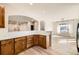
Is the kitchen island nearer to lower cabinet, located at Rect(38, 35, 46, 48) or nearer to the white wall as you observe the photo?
lower cabinet, located at Rect(38, 35, 46, 48)

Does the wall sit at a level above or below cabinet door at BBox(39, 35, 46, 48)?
above

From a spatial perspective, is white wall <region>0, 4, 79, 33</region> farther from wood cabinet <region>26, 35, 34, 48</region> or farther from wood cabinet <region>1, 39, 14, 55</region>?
wood cabinet <region>26, 35, 34, 48</region>

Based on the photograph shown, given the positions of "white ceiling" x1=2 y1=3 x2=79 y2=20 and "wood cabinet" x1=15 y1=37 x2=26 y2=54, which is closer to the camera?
"white ceiling" x1=2 y1=3 x2=79 y2=20

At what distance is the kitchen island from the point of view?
2.46m

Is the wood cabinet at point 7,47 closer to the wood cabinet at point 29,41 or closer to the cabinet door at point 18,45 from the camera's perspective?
the cabinet door at point 18,45

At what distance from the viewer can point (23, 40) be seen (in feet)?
8.52

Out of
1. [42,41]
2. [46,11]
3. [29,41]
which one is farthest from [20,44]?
[46,11]

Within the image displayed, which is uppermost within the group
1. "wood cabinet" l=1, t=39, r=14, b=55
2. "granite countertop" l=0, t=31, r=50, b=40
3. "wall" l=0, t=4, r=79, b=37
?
"wall" l=0, t=4, r=79, b=37

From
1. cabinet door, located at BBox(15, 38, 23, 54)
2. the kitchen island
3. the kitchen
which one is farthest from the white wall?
cabinet door, located at BBox(15, 38, 23, 54)

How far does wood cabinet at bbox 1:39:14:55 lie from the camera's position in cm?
238

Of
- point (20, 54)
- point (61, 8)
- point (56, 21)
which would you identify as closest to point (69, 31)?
point (56, 21)

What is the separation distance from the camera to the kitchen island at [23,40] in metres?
2.46

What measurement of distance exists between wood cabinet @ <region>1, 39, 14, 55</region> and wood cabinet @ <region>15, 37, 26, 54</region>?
0.30ft
